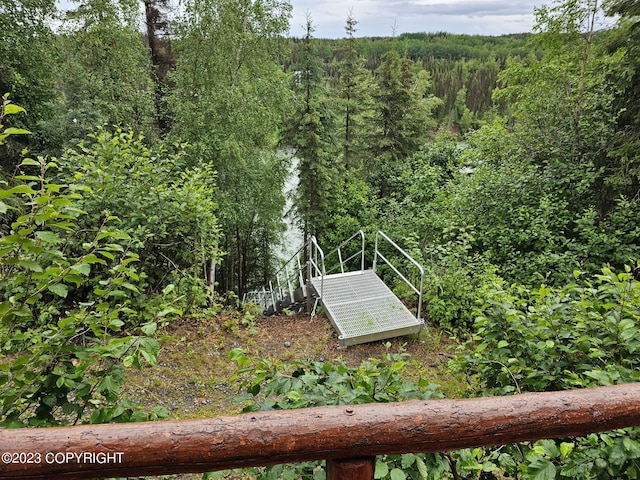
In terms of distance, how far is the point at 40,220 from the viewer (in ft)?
3.86

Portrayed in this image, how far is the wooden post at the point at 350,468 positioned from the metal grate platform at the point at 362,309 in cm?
464

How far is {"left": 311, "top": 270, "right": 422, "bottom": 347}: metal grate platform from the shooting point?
5586 mm

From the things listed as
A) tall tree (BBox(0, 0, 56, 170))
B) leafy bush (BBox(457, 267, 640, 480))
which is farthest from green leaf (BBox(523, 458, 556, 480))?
tall tree (BBox(0, 0, 56, 170))

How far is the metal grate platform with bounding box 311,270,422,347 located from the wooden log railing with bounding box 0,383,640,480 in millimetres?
4618

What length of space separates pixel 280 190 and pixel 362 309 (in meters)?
7.56

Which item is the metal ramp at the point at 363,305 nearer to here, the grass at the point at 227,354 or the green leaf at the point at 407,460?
the grass at the point at 227,354

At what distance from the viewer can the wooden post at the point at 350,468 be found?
2.88 ft

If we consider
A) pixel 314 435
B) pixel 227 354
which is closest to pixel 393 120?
pixel 227 354

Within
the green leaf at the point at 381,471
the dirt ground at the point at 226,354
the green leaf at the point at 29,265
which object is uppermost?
the green leaf at the point at 29,265

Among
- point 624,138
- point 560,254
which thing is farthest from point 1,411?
point 624,138

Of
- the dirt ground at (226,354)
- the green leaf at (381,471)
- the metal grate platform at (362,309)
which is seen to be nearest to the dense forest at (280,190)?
the green leaf at (381,471)

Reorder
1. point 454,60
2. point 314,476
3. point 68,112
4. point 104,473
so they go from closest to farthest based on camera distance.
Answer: point 104,473
point 314,476
point 68,112
point 454,60

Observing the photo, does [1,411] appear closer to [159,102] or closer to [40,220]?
[40,220]

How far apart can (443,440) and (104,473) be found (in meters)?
0.71
